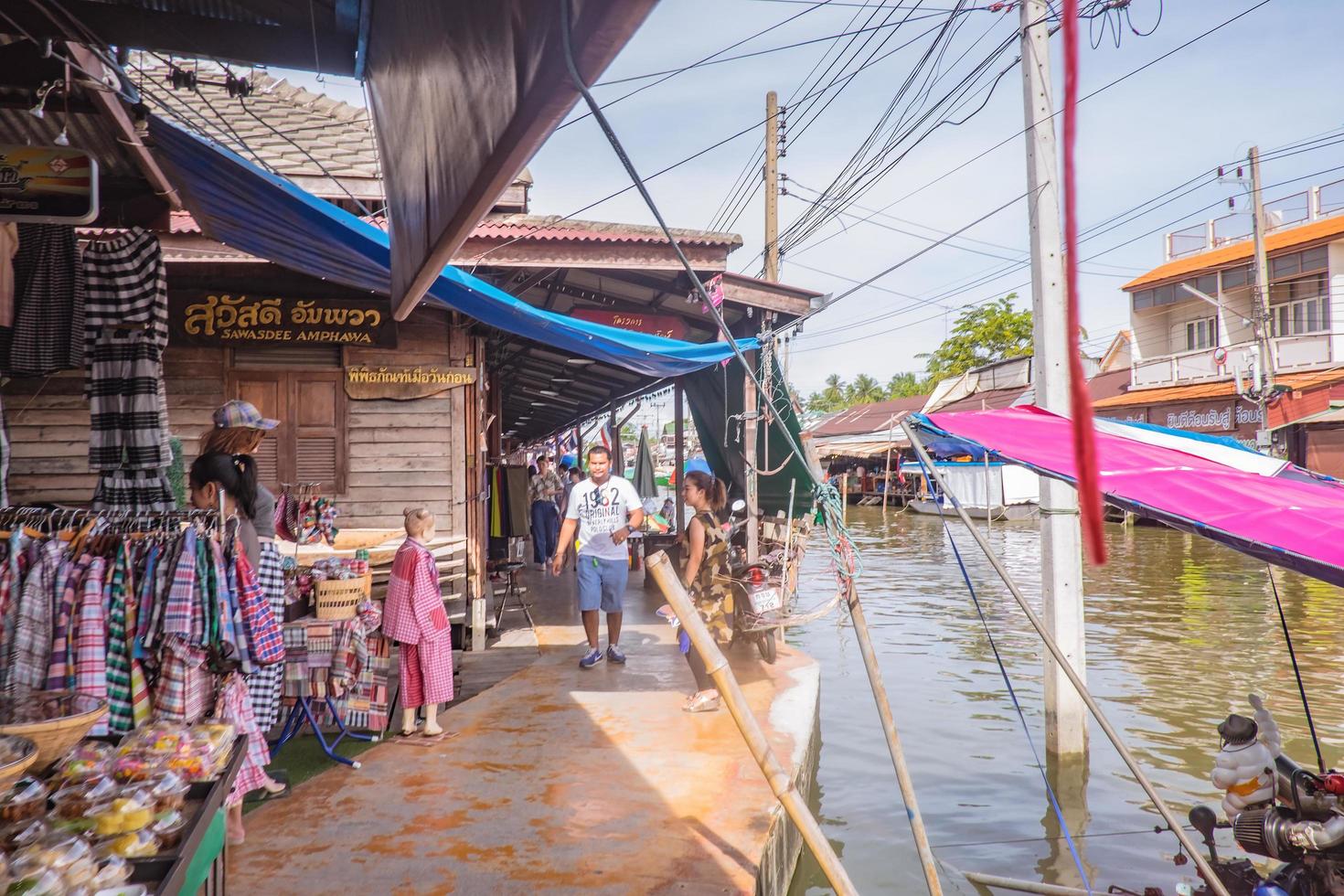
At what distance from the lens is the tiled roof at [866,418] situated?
136ft

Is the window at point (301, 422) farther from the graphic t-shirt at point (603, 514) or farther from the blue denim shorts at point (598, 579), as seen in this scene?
the blue denim shorts at point (598, 579)

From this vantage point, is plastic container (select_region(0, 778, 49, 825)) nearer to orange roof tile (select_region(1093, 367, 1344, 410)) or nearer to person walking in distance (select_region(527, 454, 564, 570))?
person walking in distance (select_region(527, 454, 564, 570))

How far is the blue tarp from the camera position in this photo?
421 cm

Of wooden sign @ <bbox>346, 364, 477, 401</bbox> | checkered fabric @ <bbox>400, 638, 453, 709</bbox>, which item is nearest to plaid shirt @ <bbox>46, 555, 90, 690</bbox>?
checkered fabric @ <bbox>400, 638, 453, 709</bbox>

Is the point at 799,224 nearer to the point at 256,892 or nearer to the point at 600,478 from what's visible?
the point at 600,478

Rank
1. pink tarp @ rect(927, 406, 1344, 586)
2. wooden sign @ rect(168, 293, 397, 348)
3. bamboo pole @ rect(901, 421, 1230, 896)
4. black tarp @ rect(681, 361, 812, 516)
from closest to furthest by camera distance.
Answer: pink tarp @ rect(927, 406, 1344, 586) < bamboo pole @ rect(901, 421, 1230, 896) < wooden sign @ rect(168, 293, 397, 348) < black tarp @ rect(681, 361, 812, 516)

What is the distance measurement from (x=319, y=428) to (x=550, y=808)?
16.8 ft

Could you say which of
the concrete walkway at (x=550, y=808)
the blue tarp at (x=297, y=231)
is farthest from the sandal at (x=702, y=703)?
the blue tarp at (x=297, y=231)

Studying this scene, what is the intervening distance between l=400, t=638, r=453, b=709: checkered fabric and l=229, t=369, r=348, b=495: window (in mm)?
Result: 3284

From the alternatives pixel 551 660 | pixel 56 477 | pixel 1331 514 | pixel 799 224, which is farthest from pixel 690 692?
pixel 799 224

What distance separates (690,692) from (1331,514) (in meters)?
4.40

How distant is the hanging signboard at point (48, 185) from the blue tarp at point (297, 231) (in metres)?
0.42

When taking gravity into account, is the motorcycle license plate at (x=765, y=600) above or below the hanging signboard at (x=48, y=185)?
below

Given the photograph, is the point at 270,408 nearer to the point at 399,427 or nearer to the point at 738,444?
the point at 399,427
